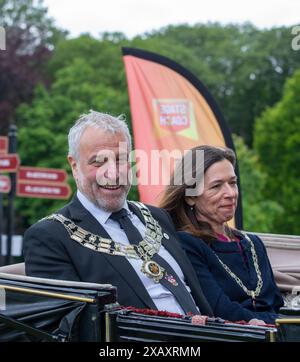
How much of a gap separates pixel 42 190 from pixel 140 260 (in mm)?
8133

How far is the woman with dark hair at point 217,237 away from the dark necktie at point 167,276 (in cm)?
20

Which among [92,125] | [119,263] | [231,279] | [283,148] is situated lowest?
[231,279]

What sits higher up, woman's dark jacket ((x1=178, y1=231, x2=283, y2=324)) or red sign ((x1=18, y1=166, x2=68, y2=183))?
red sign ((x1=18, y1=166, x2=68, y2=183))

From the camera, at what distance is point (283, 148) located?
2770 centimetres

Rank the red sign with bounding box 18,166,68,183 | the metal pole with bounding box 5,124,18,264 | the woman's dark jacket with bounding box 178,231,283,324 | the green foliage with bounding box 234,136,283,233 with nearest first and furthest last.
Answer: the woman's dark jacket with bounding box 178,231,283,324, the metal pole with bounding box 5,124,18,264, the red sign with bounding box 18,166,68,183, the green foliage with bounding box 234,136,283,233

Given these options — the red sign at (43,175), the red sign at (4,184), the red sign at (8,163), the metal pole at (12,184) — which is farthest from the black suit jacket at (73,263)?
the red sign at (4,184)

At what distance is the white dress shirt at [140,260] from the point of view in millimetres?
3094

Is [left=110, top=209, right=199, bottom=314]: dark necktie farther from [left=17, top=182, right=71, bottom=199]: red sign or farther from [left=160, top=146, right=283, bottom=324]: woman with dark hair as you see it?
[left=17, top=182, right=71, bottom=199]: red sign

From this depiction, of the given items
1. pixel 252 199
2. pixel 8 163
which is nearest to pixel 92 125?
pixel 8 163

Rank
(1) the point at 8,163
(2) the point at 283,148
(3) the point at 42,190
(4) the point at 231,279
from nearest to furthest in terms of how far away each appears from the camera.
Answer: (4) the point at 231,279, (1) the point at 8,163, (3) the point at 42,190, (2) the point at 283,148

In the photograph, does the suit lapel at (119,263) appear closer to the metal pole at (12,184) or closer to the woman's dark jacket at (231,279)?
the woman's dark jacket at (231,279)

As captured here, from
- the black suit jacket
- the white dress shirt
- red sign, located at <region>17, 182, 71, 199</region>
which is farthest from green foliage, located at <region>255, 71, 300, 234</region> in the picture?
the black suit jacket

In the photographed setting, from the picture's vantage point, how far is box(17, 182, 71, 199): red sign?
10.9 m

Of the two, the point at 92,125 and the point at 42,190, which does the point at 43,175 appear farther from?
the point at 92,125
